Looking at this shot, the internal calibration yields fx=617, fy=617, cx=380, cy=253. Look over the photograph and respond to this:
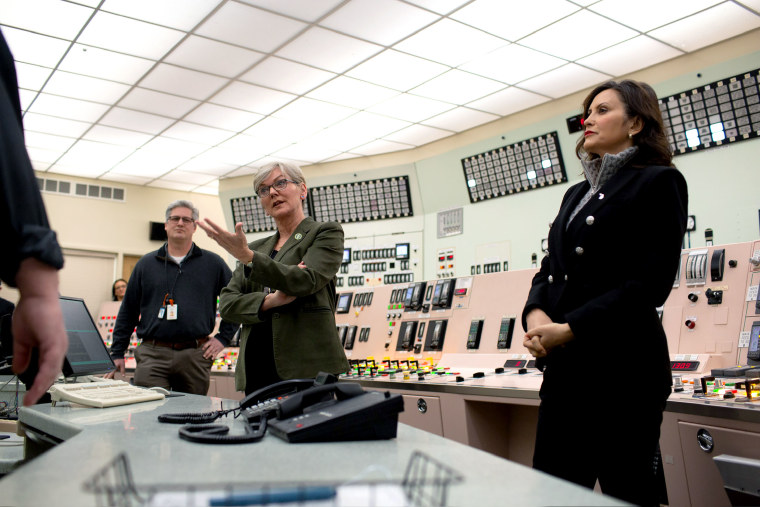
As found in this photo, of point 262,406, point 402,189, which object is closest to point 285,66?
point 402,189

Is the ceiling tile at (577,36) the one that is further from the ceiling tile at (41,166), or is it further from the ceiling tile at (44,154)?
the ceiling tile at (41,166)

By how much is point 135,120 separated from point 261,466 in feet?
19.9

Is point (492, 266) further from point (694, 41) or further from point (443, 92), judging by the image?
point (694, 41)

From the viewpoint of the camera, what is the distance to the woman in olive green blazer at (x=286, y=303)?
1832mm

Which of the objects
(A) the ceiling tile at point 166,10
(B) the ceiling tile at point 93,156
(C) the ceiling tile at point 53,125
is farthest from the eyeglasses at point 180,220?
(B) the ceiling tile at point 93,156

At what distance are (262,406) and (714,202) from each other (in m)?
4.42

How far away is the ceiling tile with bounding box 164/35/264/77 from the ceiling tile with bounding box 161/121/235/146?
1.40m

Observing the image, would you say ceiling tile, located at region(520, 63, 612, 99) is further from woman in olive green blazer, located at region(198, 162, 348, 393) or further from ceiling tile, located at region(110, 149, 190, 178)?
ceiling tile, located at region(110, 149, 190, 178)

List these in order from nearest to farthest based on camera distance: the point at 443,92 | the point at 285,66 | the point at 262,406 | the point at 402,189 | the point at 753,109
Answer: the point at 262,406, the point at 753,109, the point at 285,66, the point at 443,92, the point at 402,189

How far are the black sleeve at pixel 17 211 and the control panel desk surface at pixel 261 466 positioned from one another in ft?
0.87

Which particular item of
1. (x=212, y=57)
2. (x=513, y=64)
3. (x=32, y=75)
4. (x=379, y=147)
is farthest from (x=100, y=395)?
(x=379, y=147)

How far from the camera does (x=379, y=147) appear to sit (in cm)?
701

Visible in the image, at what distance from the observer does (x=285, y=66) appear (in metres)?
4.96

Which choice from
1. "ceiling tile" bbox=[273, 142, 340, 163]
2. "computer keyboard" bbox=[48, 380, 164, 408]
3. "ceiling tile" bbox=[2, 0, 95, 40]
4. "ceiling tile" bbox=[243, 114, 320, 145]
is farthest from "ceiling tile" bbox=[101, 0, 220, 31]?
"computer keyboard" bbox=[48, 380, 164, 408]
